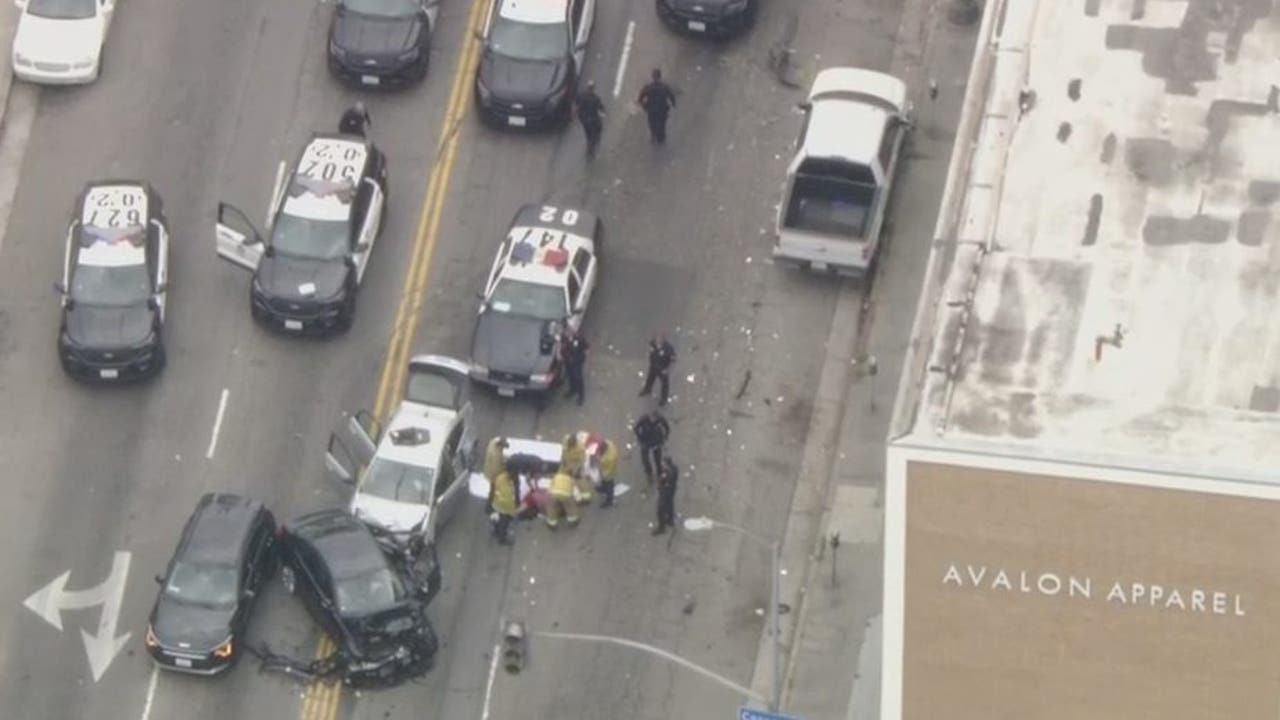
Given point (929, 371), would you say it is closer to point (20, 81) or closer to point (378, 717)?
point (378, 717)

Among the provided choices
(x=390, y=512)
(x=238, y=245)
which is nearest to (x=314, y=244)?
(x=238, y=245)

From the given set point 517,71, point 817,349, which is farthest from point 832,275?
point 517,71

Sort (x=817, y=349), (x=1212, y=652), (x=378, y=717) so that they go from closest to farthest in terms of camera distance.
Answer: (x=1212, y=652), (x=378, y=717), (x=817, y=349)

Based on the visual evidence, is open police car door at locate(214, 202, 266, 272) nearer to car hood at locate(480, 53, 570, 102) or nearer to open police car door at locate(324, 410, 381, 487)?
open police car door at locate(324, 410, 381, 487)

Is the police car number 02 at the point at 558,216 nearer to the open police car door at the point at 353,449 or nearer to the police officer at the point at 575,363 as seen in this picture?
the police officer at the point at 575,363

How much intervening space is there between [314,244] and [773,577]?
10199mm

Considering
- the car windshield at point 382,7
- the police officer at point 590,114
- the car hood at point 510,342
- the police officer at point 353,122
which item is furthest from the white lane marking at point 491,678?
the car windshield at point 382,7

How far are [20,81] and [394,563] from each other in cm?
1299

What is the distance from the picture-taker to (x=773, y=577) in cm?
5878

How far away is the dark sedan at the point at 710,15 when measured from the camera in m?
66.4

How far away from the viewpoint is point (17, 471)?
61938 mm

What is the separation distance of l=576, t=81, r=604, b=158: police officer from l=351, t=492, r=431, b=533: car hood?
851 centimetres

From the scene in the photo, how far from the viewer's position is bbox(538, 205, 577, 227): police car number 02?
63.6 meters

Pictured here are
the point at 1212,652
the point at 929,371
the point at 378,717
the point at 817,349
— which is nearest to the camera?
the point at 1212,652
